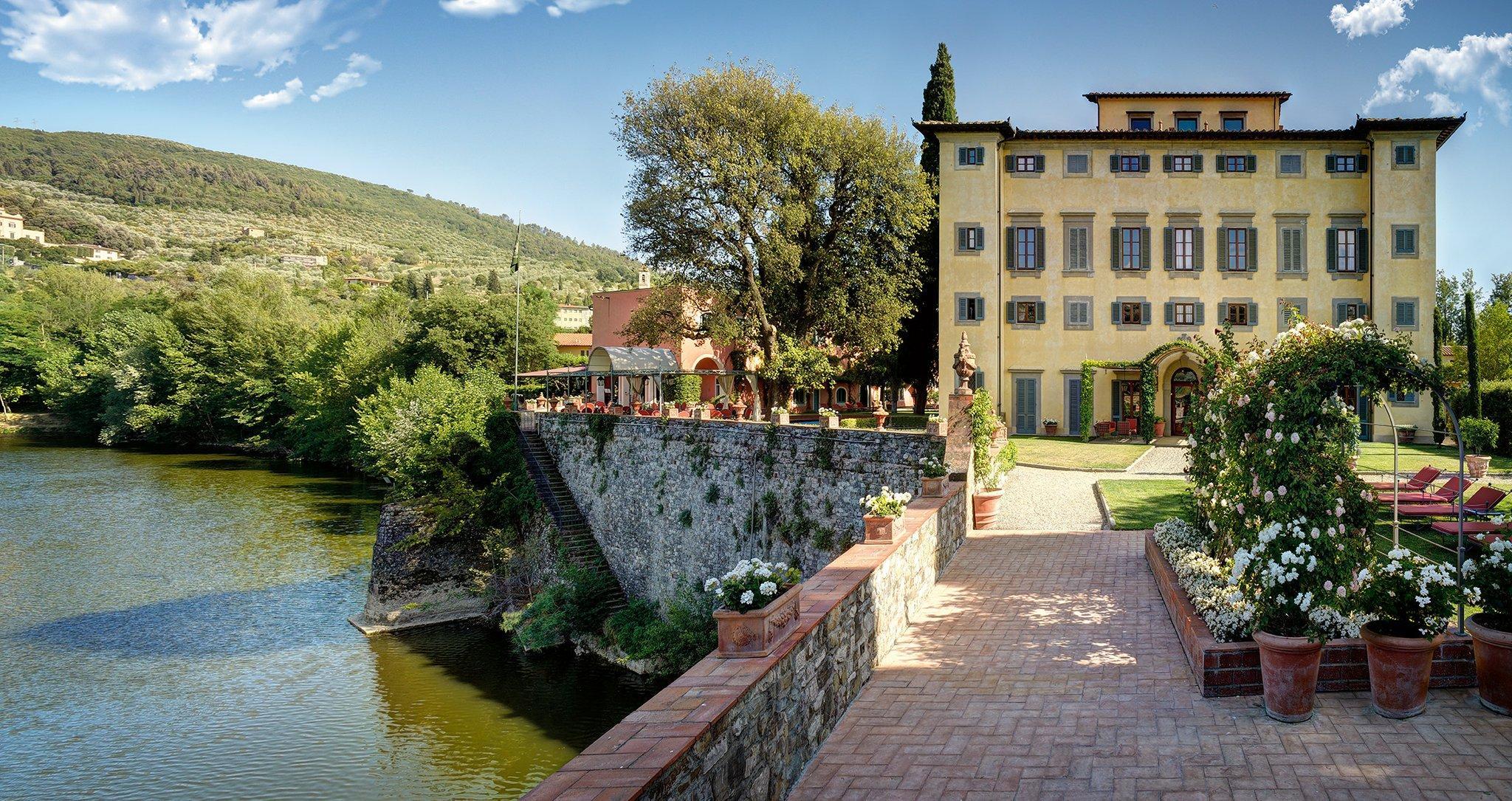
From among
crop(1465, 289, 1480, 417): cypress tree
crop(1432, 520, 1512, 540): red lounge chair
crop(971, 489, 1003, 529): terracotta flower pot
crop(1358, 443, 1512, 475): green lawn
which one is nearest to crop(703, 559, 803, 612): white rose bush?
crop(1432, 520, 1512, 540): red lounge chair

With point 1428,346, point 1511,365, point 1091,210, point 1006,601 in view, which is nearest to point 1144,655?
point 1006,601

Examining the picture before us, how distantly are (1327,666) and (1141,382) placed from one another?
2378 cm

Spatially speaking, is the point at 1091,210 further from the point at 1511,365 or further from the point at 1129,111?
the point at 1511,365

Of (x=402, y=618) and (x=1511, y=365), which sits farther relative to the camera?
(x=1511, y=365)

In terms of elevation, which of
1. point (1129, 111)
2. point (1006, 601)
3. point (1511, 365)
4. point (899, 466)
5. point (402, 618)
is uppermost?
point (1129, 111)

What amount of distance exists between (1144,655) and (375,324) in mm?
53185

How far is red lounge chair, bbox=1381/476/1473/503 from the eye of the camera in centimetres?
1307

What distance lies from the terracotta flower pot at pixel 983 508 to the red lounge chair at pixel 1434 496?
18.1 ft

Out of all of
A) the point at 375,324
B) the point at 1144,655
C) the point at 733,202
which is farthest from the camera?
the point at 375,324

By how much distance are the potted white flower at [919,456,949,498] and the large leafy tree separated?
10774 mm

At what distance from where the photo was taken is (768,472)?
1883 cm

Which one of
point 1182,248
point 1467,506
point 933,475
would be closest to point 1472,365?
point 1182,248

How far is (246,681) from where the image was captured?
1891cm

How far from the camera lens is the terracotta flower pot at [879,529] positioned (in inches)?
352
